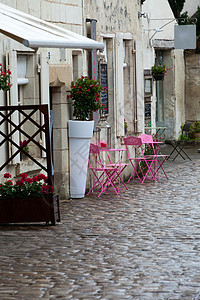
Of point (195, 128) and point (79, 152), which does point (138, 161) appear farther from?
point (195, 128)

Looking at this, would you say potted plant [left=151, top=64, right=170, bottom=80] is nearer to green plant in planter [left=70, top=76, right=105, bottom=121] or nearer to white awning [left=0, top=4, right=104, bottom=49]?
green plant in planter [left=70, top=76, right=105, bottom=121]

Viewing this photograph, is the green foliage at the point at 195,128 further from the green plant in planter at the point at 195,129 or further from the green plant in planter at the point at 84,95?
the green plant in planter at the point at 84,95

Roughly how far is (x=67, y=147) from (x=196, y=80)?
11940 millimetres

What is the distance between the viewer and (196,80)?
74.1 ft

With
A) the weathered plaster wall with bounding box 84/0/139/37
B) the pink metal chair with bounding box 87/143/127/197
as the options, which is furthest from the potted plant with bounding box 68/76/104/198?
the weathered plaster wall with bounding box 84/0/139/37

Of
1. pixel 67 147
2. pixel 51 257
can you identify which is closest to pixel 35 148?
pixel 67 147

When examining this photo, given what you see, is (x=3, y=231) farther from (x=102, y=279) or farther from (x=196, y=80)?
(x=196, y=80)

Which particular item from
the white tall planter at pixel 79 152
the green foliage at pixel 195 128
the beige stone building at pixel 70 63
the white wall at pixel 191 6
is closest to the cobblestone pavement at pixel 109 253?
the white tall planter at pixel 79 152

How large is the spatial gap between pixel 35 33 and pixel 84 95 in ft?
11.1

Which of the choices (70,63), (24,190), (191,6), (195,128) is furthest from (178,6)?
(24,190)

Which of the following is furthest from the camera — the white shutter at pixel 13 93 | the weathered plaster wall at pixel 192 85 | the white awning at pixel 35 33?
the weathered plaster wall at pixel 192 85

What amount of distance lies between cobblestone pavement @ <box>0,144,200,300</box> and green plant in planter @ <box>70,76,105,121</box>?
1432 millimetres

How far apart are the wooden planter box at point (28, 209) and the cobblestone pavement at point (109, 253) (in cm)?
12

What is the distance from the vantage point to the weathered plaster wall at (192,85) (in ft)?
74.0
